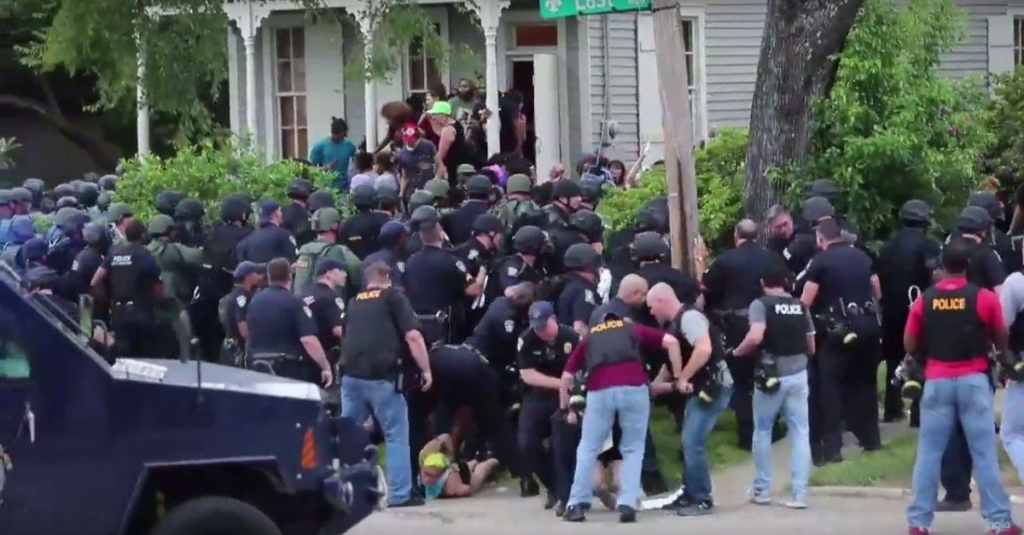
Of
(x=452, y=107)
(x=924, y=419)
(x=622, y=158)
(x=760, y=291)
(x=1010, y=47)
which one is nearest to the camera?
(x=924, y=419)

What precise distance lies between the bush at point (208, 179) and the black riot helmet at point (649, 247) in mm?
6109

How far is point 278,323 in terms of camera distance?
12438 millimetres

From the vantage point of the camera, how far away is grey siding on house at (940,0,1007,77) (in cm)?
2664

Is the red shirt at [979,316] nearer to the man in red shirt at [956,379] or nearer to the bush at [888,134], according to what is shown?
the man in red shirt at [956,379]

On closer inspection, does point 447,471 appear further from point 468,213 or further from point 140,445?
point 140,445

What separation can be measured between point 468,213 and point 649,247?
312 centimetres

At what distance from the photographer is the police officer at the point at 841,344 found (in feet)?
42.8

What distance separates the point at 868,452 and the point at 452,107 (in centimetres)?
857

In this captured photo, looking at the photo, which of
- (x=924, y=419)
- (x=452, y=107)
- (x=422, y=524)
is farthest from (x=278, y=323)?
(x=452, y=107)

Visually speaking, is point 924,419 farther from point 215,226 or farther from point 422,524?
point 215,226

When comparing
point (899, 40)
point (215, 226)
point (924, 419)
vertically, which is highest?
point (899, 40)

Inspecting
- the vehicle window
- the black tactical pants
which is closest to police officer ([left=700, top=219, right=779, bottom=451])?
the black tactical pants

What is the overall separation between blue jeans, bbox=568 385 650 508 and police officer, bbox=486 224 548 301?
5.96ft

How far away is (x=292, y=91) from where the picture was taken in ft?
82.9
